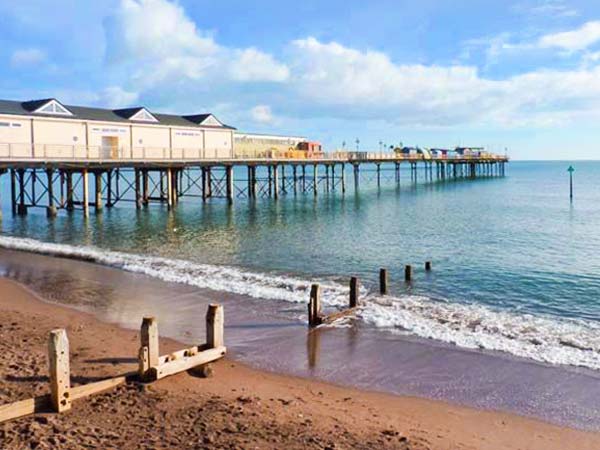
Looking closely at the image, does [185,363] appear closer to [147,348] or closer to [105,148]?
[147,348]

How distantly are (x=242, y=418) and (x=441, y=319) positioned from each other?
7.34m

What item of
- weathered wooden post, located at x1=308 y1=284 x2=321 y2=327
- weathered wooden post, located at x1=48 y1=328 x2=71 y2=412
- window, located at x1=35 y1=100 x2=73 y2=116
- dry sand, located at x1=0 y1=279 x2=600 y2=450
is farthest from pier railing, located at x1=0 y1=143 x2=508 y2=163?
weathered wooden post, located at x1=48 y1=328 x2=71 y2=412

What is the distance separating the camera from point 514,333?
42.1 ft

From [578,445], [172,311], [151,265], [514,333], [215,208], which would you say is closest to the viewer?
[578,445]

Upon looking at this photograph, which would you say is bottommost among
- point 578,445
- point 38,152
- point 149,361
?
point 578,445

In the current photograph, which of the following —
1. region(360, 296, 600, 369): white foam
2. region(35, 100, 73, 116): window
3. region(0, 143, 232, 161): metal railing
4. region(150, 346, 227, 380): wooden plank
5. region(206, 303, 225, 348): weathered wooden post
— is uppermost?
region(35, 100, 73, 116): window

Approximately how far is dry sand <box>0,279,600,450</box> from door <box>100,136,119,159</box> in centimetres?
2969

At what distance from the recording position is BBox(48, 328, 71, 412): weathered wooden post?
783 cm

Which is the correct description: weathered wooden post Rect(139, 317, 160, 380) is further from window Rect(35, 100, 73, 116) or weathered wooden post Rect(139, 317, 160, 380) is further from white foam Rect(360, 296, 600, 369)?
window Rect(35, 100, 73, 116)

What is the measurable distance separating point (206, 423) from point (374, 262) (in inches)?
609

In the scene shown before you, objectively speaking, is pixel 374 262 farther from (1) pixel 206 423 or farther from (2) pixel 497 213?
(2) pixel 497 213

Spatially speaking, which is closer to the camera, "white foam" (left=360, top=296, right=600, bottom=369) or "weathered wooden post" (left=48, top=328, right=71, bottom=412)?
"weathered wooden post" (left=48, top=328, right=71, bottom=412)

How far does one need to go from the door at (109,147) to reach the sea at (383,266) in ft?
12.8

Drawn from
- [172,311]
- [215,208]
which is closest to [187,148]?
Result: [215,208]
